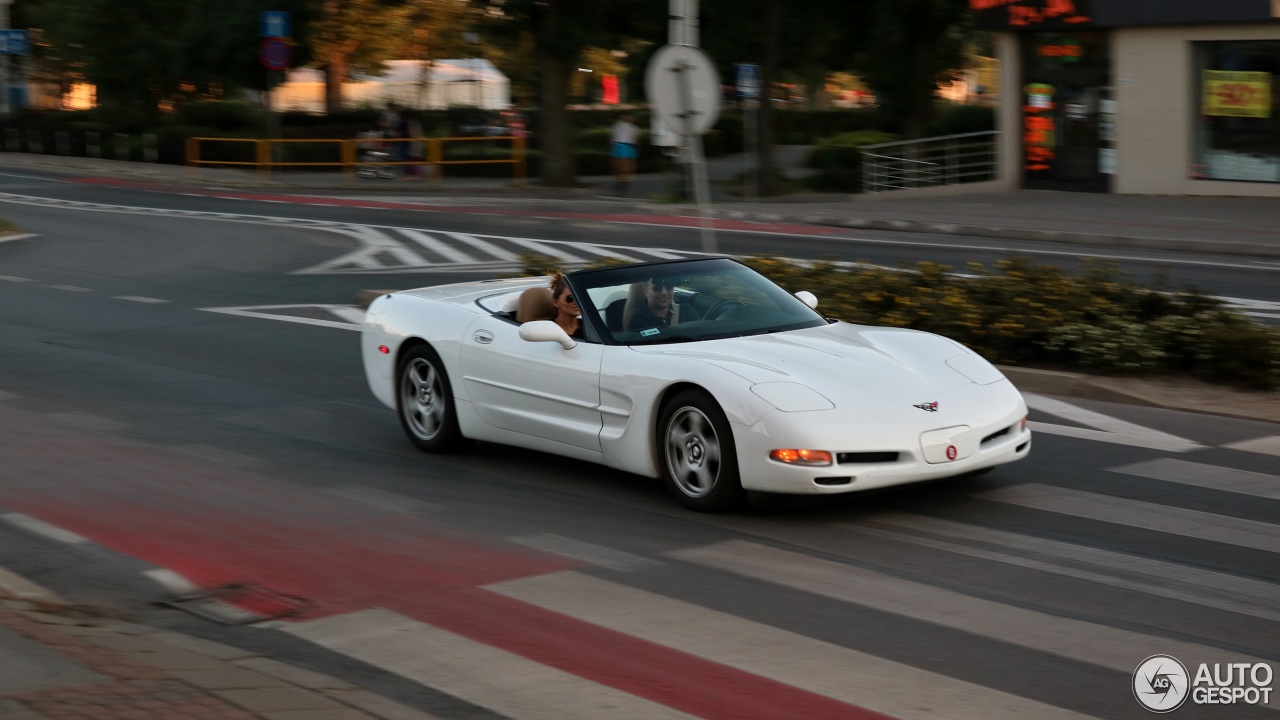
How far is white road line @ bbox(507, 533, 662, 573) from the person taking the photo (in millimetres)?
6809

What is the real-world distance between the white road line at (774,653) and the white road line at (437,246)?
15191 millimetres

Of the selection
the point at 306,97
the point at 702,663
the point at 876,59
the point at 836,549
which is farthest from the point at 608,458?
the point at 306,97

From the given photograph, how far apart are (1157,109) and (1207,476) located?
955 inches

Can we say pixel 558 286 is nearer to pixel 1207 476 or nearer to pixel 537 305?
pixel 537 305

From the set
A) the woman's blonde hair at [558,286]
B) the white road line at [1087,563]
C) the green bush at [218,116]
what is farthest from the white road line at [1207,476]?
the green bush at [218,116]

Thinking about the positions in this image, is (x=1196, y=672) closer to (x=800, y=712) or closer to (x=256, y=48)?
(x=800, y=712)

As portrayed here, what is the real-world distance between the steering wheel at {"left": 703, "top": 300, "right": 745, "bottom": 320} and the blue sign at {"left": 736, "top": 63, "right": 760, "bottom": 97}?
2491 cm

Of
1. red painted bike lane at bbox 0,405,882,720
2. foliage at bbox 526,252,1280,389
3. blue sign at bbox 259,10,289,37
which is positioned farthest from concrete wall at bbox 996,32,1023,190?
red painted bike lane at bbox 0,405,882,720

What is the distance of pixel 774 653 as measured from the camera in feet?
18.2

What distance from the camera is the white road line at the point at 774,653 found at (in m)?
4.99

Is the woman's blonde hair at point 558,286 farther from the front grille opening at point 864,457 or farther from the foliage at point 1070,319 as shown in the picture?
the foliage at point 1070,319

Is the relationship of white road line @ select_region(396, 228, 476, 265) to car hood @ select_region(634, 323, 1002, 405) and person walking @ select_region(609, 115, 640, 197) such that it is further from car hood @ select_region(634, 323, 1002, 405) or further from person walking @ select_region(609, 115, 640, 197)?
car hood @ select_region(634, 323, 1002, 405)

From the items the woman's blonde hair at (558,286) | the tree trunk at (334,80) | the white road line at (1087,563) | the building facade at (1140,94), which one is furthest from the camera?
the tree trunk at (334,80)

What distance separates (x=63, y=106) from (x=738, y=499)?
62.3m
